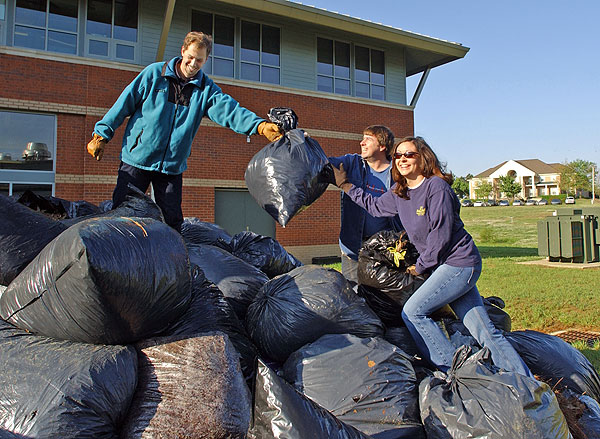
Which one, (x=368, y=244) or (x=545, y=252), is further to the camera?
(x=545, y=252)

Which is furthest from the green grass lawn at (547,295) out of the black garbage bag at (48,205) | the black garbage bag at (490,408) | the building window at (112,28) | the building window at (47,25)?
the building window at (47,25)

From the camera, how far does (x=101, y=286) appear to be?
5.16 ft

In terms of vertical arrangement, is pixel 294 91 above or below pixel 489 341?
above

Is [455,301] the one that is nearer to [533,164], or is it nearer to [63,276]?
[63,276]

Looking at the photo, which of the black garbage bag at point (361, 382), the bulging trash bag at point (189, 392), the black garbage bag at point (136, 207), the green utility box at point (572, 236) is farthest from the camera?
the green utility box at point (572, 236)

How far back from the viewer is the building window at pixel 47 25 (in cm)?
980

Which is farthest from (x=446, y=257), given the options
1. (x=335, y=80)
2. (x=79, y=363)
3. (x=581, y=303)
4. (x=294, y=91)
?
(x=335, y=80)

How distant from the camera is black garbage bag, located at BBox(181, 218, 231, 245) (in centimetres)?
390

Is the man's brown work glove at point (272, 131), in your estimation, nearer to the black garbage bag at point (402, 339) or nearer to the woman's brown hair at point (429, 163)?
the woman's brown hair at point (429, 163)

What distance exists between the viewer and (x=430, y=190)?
2.41 metres

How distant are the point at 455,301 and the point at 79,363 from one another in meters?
1.87

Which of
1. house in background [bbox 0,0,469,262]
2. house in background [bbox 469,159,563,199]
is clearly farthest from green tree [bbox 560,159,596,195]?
house in background [bbox 0,0,469,262]

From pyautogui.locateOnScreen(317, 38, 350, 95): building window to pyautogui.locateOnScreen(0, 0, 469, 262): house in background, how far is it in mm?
30

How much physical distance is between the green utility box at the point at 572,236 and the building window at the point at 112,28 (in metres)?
10.7
